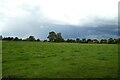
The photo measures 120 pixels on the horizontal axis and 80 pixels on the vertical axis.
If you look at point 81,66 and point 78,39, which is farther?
point 78,39

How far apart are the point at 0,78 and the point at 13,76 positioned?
48.6 inches

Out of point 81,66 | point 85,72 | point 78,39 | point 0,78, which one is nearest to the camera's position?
point 0,78

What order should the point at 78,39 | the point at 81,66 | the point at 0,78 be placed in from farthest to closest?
the point at 78,39 < the point at 81,66 < the point at 0,78

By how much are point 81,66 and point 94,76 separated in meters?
3.81

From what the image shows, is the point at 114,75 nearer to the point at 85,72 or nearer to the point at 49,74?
the point at 85,72

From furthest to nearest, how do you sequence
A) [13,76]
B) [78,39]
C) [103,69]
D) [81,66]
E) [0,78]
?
[78,39]
[81,66]
[103,69]
[13,76]
[0,78]

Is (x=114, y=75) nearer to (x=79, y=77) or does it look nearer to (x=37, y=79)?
(x=79, y=77)

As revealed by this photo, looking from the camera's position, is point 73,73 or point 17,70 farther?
point 17,70

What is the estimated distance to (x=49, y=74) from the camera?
16094 millimetres

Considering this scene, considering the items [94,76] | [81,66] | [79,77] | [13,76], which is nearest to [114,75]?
[94,76]

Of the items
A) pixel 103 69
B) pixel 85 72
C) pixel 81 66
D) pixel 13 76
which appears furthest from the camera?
pixel 81 66

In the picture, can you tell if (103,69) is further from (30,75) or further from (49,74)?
(30,75)

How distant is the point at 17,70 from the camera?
17.7 m

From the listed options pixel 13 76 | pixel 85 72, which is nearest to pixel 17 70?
pixel 13 76
